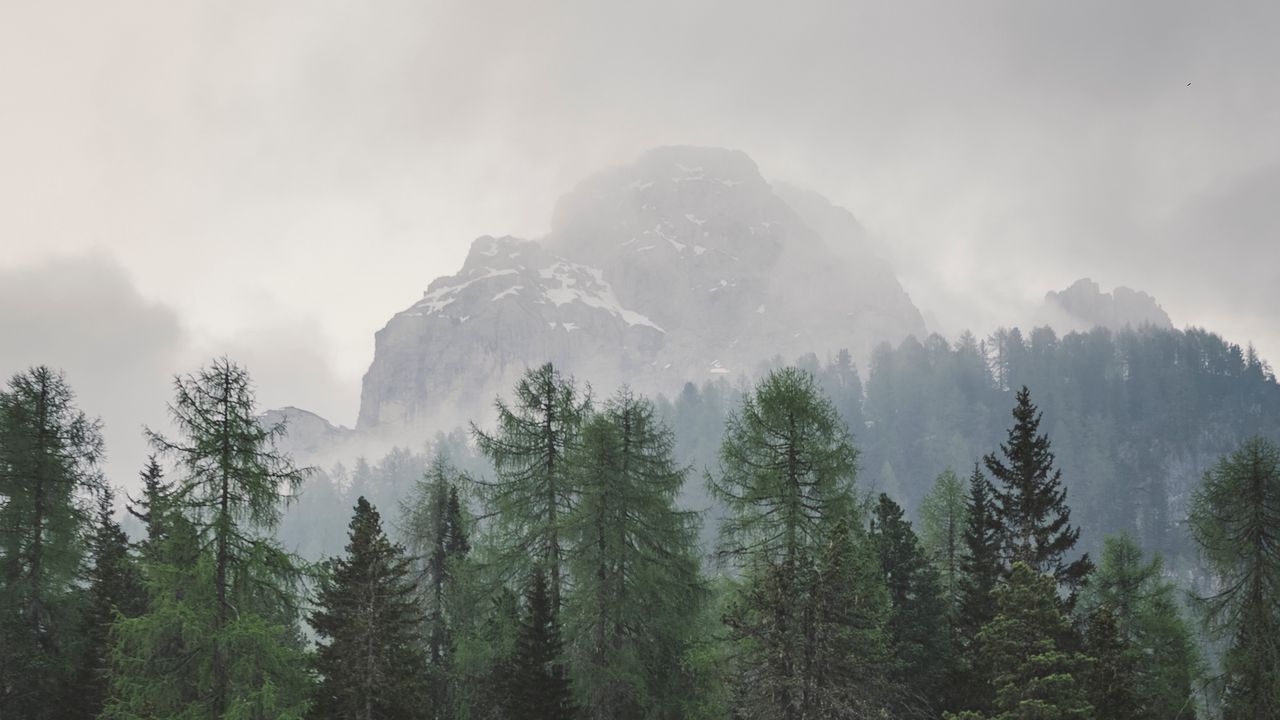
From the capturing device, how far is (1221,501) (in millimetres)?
25172

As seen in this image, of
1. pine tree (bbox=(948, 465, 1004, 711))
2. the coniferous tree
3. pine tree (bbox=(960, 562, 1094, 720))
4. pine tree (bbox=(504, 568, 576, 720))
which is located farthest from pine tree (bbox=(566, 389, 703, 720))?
pine tree (bbox=(960, 562, 1094, 720))

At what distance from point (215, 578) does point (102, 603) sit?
1151 cm

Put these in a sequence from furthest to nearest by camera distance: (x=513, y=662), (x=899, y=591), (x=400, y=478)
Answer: (x=400, y=478) → (x=899, y=591) → (x=513, y=662)

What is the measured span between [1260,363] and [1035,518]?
19443 cm

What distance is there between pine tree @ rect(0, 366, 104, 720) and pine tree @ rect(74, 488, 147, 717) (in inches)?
15.6

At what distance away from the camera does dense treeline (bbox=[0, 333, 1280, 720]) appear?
16781 millimetres

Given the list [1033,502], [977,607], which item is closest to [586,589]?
[977,607]

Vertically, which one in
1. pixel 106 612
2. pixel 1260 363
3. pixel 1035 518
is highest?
pixel 1260 363

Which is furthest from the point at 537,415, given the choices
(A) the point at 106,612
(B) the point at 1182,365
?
(B) the point at 1182,365

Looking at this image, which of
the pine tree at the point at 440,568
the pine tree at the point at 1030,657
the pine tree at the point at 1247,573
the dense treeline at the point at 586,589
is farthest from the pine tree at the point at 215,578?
the pine tree at the point at 1247,573

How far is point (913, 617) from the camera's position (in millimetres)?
24922

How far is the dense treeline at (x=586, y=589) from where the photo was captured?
1678 cm

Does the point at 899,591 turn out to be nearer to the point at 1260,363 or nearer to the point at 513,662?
the point at 513,662

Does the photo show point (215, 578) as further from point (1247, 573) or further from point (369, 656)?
point (1247, 573)
